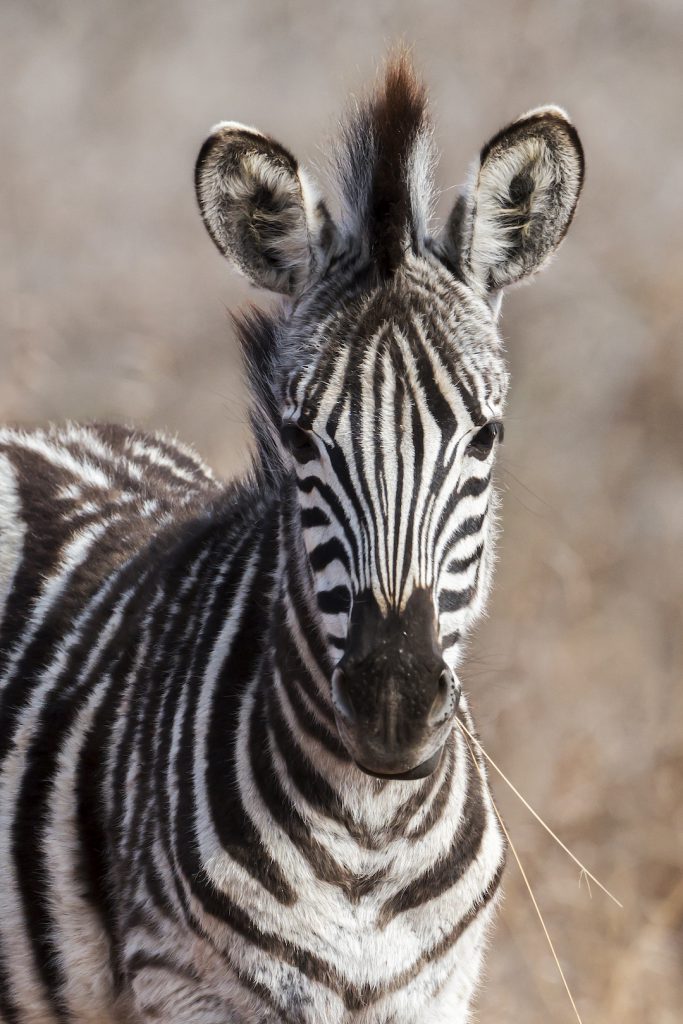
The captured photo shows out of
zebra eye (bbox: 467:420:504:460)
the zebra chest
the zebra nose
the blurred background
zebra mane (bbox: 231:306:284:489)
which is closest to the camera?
the zebra nose

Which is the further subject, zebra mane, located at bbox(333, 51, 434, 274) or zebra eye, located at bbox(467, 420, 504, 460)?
zebra mane, located at bbox(333, 51, 434, 274)

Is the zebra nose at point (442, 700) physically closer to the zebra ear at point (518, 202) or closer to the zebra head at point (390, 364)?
the zebra head at point (390, 364)

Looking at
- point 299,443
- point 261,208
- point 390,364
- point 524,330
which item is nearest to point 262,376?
point 261,208

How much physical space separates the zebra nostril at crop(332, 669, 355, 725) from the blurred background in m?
1.37

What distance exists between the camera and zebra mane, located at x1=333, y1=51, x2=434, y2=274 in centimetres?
361

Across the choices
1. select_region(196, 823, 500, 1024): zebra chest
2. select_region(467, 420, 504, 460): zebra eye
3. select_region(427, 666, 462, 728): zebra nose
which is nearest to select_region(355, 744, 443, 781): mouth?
select_region(427, 666, 462, 728): zebra nose

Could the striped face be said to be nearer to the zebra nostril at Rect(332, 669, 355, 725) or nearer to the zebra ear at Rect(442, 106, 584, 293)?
the zebra nostril at Rect(332, 669, 355, 725)

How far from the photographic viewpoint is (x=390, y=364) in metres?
3.34

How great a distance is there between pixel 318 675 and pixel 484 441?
0.83m

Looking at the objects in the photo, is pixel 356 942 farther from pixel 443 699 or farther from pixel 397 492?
pixel 397 492

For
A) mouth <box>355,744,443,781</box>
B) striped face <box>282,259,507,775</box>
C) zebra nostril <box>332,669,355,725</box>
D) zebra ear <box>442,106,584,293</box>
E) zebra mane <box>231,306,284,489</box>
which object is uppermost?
zebra ear <box>442,106,584,293</box>

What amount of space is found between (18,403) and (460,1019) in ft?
25.1

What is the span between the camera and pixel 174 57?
568 inches

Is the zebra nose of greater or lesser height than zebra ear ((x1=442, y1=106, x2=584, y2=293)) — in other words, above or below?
below
